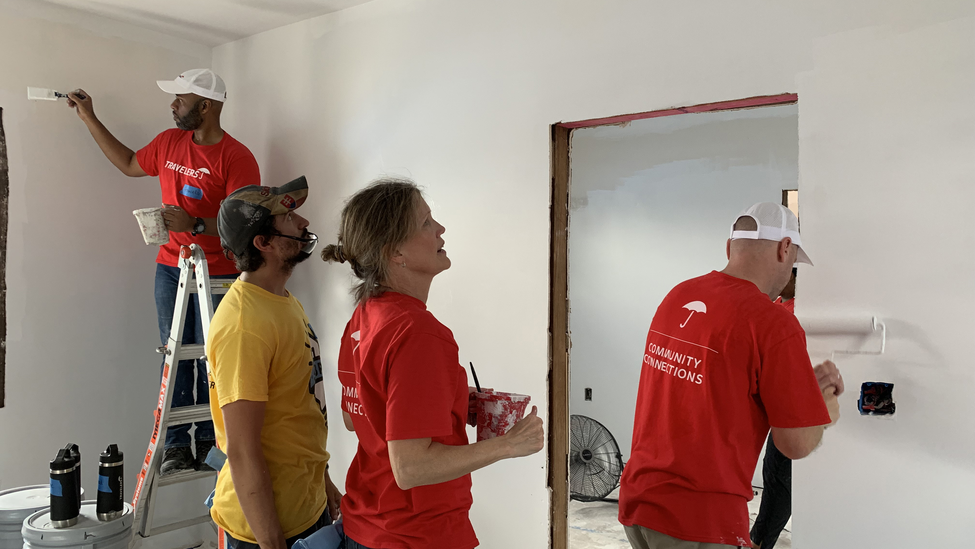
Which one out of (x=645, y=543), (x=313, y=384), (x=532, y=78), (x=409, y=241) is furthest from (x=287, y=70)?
(x=645, y=543)

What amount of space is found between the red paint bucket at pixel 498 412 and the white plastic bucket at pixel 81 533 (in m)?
1.47

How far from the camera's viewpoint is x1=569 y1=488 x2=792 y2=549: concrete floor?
8.24 feet

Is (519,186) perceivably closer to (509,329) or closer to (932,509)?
(509,329)

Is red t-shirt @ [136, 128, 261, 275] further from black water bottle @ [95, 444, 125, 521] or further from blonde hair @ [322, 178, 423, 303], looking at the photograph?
blonde hair @ [322, 178, 423, 303]

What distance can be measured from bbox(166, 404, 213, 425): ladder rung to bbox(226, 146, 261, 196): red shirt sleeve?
89 cm

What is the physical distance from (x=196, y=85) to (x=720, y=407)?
96.0 inches

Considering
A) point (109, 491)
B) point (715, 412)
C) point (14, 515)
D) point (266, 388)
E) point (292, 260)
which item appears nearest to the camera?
point (266, 388)

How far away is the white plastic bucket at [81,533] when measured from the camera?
2.00 meters

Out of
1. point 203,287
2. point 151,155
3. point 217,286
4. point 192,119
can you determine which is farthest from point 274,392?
point 151,155

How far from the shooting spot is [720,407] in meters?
1.55

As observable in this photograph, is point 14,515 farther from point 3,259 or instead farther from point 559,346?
point 559,346

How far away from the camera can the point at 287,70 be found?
3.12 metres

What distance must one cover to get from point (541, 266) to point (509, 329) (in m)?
0.26

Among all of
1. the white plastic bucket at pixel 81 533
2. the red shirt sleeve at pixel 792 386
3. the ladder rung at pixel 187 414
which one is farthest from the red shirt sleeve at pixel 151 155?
the red shirt sleeve at pixel 792 386
